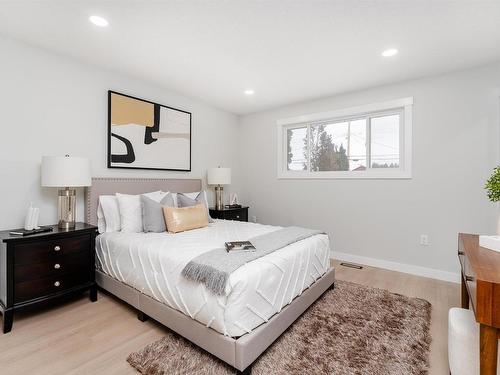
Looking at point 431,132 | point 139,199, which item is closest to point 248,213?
point 139,199

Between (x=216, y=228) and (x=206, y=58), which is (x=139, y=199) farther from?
(x=206, y=58)

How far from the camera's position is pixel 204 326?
1660 mm

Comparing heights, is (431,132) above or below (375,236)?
above

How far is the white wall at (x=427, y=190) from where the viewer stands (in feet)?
9.54

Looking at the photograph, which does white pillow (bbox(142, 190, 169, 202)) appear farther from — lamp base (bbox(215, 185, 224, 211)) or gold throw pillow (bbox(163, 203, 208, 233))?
lamp base (bbox(215, 185, 224, 211))

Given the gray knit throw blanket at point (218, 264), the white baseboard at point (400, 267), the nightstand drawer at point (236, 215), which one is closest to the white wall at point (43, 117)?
the nightstand drawer at point (236, 215)

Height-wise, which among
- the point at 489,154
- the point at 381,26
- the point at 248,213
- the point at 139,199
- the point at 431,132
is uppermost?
the point at 381,26

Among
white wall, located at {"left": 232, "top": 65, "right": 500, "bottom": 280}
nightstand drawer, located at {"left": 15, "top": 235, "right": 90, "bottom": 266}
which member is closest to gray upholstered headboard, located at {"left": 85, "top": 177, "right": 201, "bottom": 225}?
nightstand drawer, located at {"left": 15, "top": 235, "right": 90, "bottom": 266}

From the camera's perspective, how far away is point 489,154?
2852 millimetres

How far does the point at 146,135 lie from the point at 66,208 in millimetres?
1343

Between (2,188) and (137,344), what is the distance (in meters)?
1.93

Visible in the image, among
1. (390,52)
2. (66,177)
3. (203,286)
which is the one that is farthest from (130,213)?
(390,52)

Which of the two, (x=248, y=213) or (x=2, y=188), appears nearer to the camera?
(x=2, y=188)

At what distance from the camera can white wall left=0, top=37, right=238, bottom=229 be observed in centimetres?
239
